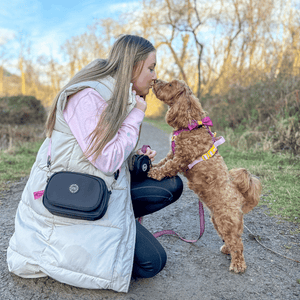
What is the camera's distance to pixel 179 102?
8.20 feet

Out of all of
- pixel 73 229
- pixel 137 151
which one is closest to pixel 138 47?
pixel 137 151

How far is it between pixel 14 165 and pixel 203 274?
451cm

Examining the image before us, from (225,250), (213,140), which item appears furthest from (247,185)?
(225,250)

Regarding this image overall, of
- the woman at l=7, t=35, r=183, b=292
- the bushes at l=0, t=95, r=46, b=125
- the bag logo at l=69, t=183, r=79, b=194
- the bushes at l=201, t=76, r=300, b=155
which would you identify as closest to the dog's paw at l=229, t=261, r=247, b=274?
the woman at l=7, t=35, r=183, b=292

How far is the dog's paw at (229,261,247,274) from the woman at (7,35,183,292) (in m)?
0.62

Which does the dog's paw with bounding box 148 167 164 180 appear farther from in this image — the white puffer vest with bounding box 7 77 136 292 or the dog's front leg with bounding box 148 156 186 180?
the white puffer vest with bounding box 7 77 136 292

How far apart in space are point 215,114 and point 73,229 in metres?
8.59

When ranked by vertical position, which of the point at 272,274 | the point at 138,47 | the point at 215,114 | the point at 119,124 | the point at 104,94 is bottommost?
the point at 215,114

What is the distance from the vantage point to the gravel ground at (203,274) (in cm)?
180

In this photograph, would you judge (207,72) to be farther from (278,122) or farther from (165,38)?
(278,122)

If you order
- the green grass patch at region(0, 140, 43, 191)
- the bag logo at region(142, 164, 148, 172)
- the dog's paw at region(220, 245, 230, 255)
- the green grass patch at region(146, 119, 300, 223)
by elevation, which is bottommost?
the green grass patch at region(0, 140, 43, 191)

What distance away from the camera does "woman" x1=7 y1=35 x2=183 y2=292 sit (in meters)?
1.66

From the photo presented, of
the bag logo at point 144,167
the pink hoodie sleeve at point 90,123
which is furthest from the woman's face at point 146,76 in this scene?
the bag logo at point 144,167

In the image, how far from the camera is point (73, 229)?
1.72 meters
